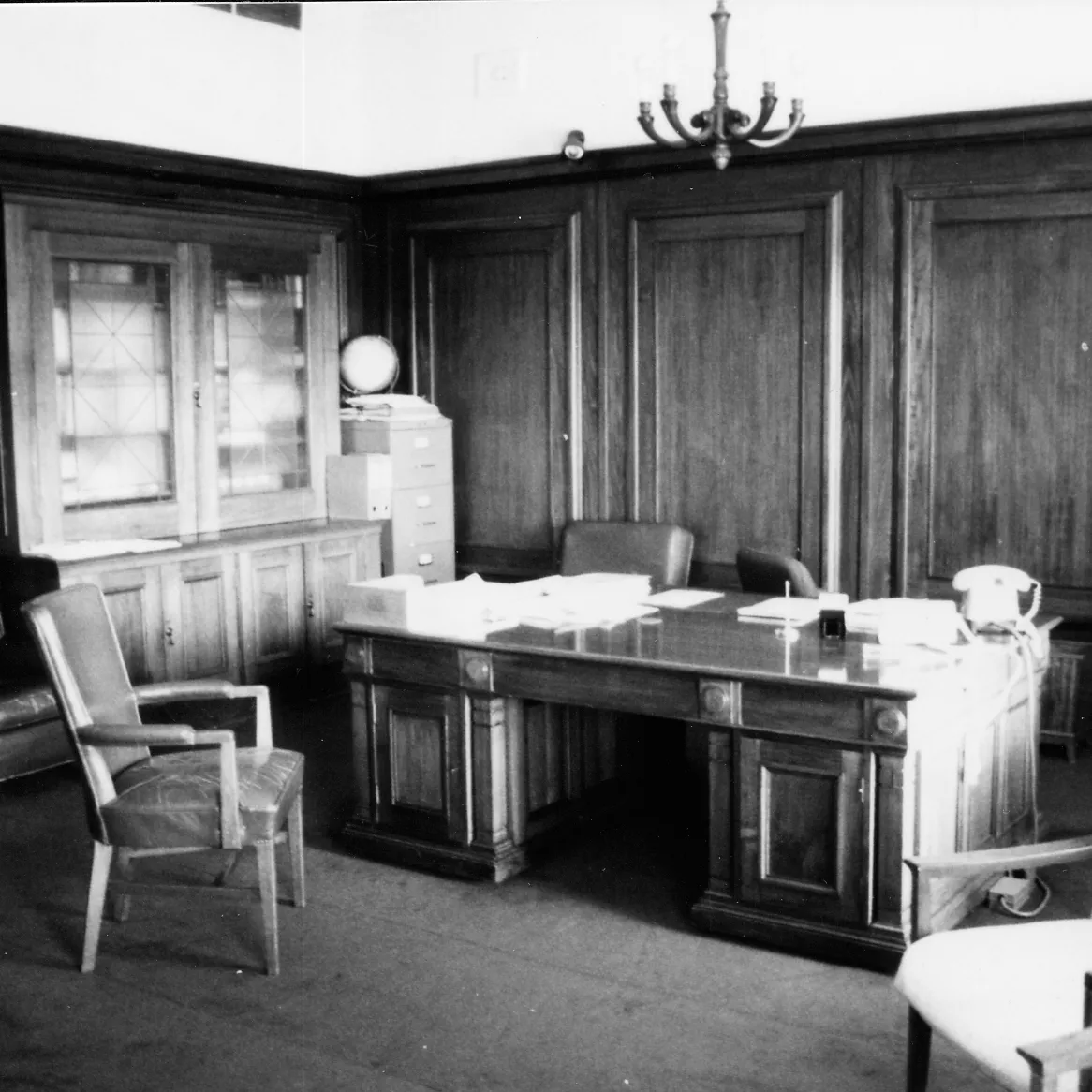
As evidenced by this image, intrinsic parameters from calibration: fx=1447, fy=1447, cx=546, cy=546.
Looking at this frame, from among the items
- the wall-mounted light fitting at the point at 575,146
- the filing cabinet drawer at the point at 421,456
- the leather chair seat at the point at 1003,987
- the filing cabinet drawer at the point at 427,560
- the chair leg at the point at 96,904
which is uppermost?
the wall-mounted light fitting at the point at 575,146

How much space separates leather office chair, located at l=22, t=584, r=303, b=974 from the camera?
3.74 m

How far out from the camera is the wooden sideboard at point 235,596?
589 cm

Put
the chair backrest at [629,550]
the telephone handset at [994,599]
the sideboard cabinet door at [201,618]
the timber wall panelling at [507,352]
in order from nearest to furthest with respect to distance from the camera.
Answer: the telephone handset at [994,599]
the chair backrest at [629,550]
the sideboard cabinet door at [201,618]
the timber wall panelling at [507,352]

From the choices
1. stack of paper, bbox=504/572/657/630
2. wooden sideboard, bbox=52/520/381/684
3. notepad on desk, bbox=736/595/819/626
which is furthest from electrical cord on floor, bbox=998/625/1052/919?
wooden sideboard, bbox=52/520/381/684

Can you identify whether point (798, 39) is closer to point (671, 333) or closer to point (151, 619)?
point (671, 333)

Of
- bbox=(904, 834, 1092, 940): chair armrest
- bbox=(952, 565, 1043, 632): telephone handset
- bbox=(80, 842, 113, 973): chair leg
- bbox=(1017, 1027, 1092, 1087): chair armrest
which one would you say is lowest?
bbox=(80, 842, 113, 973): chair leg

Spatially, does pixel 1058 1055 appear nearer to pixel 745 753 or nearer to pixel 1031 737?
pixel 745 753

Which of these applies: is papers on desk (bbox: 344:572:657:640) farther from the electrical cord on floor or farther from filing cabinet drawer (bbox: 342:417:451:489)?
filing cabinet drawer (bbox: 342:417:451:489)

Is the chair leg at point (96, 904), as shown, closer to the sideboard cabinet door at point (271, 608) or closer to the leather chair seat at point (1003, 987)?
the leather chair seat at point (1003, 987)

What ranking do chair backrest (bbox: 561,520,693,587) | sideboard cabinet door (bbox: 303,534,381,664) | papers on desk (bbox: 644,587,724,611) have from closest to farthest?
1. papers on desk (bbox: 644,587,724,611)
2. chair backrest (bbox: 561,520,693,587)
3. sideboard cabinet door (bbox: 303,534,381,664)

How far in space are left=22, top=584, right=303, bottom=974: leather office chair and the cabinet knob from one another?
1581 mm

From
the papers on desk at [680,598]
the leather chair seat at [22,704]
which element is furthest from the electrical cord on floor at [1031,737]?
the leather chair seat at [22,704]

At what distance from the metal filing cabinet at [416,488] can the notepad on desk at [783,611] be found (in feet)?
8.85

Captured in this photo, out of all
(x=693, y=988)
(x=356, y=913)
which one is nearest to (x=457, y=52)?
(x=356, y=913)
